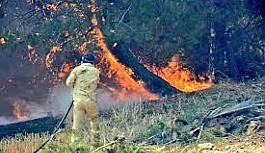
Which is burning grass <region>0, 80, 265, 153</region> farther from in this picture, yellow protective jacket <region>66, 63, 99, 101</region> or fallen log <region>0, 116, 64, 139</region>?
fallen log <region>0, 116, 64, 139</region>

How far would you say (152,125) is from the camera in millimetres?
10055

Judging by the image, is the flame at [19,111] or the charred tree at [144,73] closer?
the charred tree at [144,73]

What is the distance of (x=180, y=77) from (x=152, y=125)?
9801 mm

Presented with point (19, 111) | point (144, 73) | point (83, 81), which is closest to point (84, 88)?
point (83, 81)

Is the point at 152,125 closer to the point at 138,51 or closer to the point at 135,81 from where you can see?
the point at 135,81

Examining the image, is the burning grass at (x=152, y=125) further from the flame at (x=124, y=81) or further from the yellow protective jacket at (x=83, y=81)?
the flame at (x=124, y=81)

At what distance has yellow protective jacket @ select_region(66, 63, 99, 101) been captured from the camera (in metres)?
10.4

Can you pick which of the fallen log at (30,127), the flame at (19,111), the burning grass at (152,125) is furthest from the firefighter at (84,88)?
the flame at (19,111)

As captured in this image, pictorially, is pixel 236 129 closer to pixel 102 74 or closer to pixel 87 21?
pixel 87 21

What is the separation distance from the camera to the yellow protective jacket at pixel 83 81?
34.3 feet

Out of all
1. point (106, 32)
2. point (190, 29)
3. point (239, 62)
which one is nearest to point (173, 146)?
point (106, 32)

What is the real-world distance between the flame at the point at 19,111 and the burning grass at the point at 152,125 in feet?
24.7

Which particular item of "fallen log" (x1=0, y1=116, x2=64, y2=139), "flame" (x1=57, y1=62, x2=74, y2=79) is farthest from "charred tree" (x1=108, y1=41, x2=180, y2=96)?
"fallen log" (x1=0, y1=116, x2=64, y2=139)

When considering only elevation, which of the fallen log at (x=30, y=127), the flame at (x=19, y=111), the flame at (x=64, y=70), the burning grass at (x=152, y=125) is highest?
the flame at (x=64, y=70)
